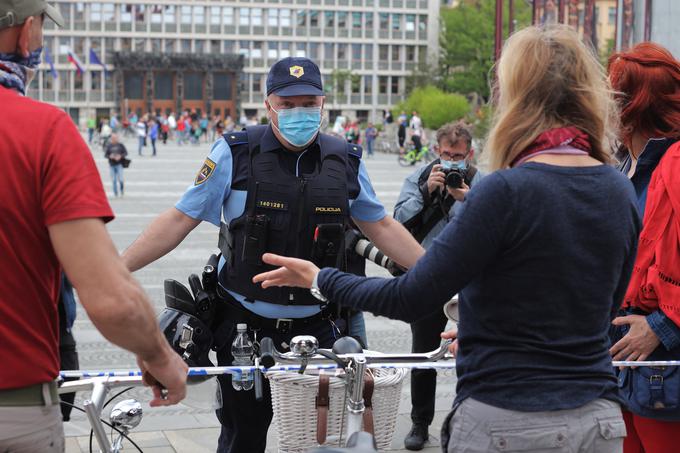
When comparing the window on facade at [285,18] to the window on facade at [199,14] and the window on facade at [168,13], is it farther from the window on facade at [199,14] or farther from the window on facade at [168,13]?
the window on facade at [168,13]

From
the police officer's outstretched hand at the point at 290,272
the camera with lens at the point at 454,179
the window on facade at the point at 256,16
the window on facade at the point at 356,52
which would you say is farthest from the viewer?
the window on facade at the point at 356,52

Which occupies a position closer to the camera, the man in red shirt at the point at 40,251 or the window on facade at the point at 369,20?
the man in red shirt at the point at 40,251

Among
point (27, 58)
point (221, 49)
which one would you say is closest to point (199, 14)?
point (221, 49)

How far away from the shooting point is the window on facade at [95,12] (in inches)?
4149

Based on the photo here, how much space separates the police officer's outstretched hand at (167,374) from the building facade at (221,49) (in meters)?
97.1

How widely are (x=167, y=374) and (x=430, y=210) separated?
12.0 ft

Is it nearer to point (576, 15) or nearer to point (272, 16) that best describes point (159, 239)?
point (576, 15)

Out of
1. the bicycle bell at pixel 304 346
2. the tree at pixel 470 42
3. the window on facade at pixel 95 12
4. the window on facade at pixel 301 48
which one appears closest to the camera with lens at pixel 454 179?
the bicycle bell at pixel 304 346

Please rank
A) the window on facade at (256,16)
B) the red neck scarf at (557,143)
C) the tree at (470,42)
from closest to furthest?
the red neck scarf at (557,143) → the tree at (470,42) → the window on facade at (256,16)

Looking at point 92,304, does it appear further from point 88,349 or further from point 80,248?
point 88,349

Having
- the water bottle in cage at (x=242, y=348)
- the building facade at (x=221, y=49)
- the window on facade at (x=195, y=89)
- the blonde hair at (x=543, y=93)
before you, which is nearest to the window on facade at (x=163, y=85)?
the building facade at (x=221, y=49)

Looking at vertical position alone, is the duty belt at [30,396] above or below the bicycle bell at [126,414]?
above

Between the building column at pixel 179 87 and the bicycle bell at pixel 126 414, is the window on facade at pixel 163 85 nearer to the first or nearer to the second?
the building column at pixel 179 87

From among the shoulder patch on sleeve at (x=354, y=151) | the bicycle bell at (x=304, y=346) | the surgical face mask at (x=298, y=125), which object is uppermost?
the surgical face mask at (x=298, y=125)
